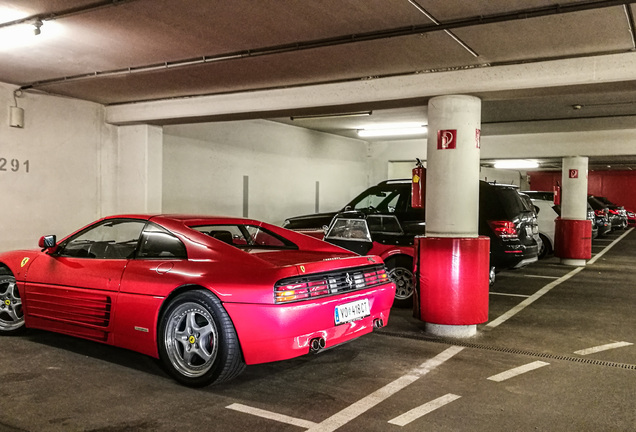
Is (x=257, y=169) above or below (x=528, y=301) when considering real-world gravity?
above

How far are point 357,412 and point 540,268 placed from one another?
10449mm

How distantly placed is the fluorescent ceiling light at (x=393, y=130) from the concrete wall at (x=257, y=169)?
1611 millimetres

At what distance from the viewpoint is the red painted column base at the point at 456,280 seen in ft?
19.4

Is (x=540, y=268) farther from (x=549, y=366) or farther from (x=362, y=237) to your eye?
(x=549, y=366)

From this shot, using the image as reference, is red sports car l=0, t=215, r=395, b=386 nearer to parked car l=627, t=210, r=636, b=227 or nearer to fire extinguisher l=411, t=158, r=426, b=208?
fire extinguisher l=411, t=158, r=426, b=208

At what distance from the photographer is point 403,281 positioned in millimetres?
7719

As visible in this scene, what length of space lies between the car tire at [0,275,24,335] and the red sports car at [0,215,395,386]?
1.06ft

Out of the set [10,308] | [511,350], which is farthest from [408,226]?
[10,308]

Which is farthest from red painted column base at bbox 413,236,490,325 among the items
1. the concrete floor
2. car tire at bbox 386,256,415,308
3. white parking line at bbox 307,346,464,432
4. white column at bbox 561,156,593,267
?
white column at bbox 561,156,593,267

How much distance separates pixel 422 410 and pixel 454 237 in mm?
2600

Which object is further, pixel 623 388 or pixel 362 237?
pixel 362 237

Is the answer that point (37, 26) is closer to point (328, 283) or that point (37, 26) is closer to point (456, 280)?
point (328, 283)

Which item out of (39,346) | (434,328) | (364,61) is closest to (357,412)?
(434,328)

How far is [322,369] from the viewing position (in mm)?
4668
